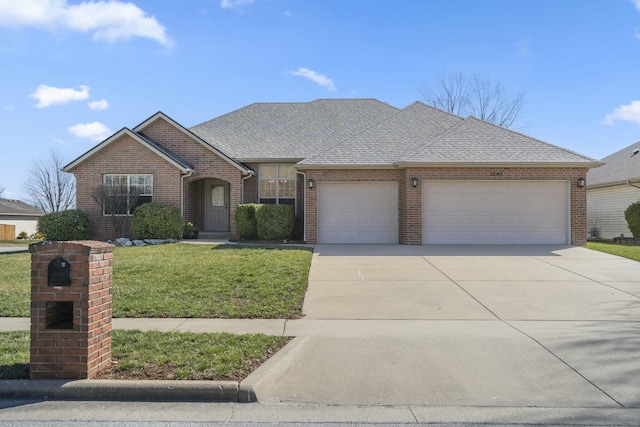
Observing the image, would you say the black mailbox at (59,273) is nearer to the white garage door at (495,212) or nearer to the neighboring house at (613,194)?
the white garage door at (495,212)

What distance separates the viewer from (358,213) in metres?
16.0

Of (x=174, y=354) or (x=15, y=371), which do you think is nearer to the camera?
(x=15, y=371)

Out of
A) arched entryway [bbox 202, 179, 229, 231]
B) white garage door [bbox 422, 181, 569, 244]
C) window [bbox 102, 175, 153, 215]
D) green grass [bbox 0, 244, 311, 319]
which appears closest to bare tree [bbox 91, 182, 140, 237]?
window [bbox 102, 175, 153, 215]

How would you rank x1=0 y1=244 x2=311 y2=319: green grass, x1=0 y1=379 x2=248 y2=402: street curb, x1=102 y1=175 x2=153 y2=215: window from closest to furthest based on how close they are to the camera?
x1=0 y1=379 x2=248 y2=402: street curb → x1=0 y1=244 x2=311 y2=319: green grass → x1=102 y1=175 x2=153 y2=215: window

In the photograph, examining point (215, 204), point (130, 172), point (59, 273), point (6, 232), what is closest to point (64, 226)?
point (130, 172)

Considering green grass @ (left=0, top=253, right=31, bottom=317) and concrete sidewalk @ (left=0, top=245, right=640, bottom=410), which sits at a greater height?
green grass @ (left=0, top=253, right=31, bottom=317)

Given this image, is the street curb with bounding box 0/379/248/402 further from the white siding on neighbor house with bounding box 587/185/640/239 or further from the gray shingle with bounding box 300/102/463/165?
the white siding on neighbor house with bounding box 587/185/640/239

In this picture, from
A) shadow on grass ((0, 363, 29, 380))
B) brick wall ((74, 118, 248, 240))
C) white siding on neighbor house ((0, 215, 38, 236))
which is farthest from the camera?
white siding on neighbor house ((0, 215, 38, 236))

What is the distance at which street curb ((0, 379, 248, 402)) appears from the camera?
4.21m

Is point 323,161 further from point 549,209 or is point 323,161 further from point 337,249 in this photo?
point 549,209

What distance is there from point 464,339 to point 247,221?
11848 millimetres

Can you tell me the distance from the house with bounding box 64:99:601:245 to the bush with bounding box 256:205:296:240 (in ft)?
2.38

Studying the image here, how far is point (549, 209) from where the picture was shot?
1530cm

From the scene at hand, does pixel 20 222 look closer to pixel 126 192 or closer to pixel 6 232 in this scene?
pixel 6 232
